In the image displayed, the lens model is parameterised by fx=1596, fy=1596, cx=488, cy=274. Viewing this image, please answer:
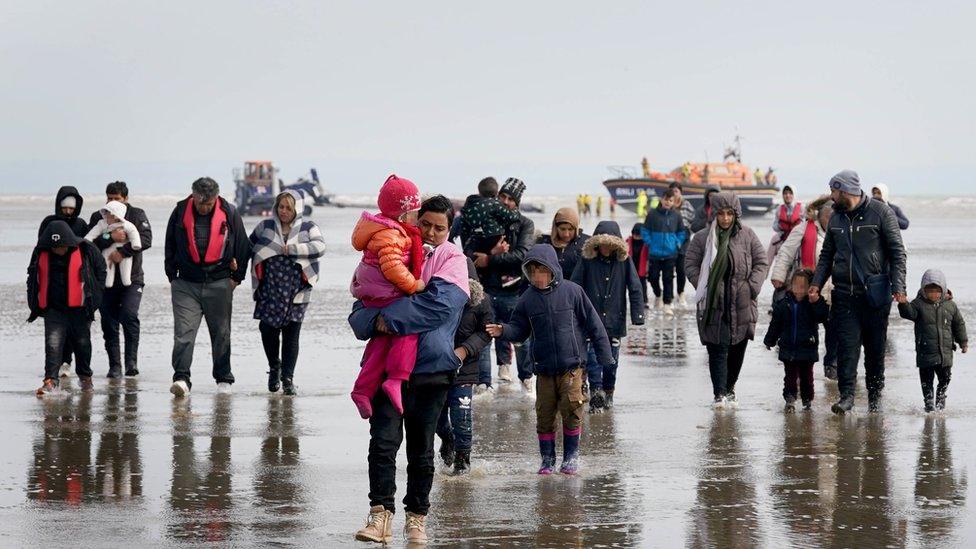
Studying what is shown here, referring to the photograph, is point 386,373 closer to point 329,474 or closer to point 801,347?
point 329,474

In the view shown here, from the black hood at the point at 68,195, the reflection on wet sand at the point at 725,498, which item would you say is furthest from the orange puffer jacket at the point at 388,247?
the black hood at the point at 68,195

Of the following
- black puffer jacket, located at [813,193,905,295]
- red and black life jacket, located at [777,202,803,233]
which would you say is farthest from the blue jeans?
red and black life jacket, located at [777,202,803,233]

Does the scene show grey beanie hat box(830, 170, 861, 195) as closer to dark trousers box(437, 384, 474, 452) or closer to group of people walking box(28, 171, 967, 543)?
group of people walking box(28, 171, 967, 543)

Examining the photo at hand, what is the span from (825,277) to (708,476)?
304 centimetres

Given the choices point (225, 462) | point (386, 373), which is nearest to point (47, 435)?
point (225, 462)

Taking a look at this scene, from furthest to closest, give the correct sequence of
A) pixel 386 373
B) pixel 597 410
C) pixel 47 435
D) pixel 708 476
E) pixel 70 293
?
pixel 70 293
pixel 597 410
pixel 47 435
pixel 708 476
pixel 386 373

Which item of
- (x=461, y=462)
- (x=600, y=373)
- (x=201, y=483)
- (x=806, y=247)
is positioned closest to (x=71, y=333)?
(x=600, y=373)

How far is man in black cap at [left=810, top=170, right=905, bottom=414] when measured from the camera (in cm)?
1103

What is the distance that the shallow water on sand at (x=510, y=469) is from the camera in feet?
24.1

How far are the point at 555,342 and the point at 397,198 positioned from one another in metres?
2.25

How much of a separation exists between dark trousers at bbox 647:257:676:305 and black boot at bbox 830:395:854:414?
28.8 ft

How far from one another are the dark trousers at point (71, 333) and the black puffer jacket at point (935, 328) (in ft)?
20.6

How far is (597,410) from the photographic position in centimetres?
1134

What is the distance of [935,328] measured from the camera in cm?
1134
